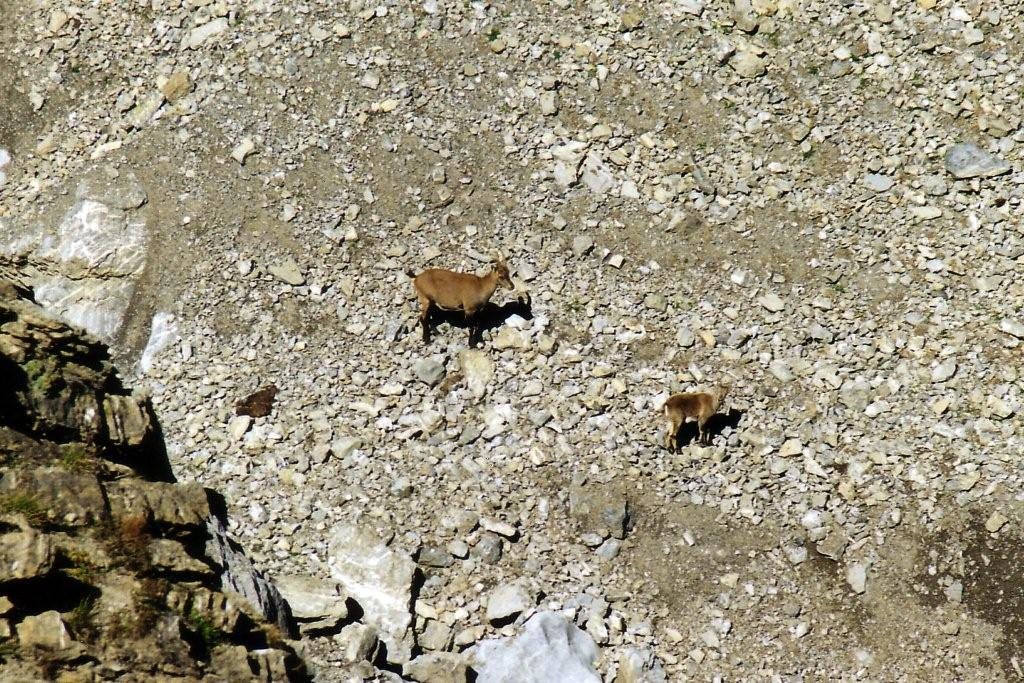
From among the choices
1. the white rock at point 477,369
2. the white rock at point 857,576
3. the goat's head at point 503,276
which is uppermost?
the goat's head at point 503,276

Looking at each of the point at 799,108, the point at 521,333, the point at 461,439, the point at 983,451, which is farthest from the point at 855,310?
the point at 461,439

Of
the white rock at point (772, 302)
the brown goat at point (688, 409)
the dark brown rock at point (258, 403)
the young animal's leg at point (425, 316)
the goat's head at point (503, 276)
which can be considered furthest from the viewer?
the white rock at point (772, 302)

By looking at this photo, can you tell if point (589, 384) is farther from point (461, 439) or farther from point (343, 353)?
point (343, 353)

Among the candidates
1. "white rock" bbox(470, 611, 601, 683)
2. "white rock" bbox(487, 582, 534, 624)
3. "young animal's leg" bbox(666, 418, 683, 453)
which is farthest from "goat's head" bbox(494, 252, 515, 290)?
"white rock" bbox(470, 611, 601, 683)

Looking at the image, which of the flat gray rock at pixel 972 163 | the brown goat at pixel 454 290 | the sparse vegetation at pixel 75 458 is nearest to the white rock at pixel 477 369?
the brown goat at pixel 454 290

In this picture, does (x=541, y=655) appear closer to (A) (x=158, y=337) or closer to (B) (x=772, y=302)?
(B) (x=772, y=302)

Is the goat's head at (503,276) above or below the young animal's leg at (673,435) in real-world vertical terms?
above

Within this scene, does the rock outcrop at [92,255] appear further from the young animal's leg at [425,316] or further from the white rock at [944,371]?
the white rock at [944,371]
